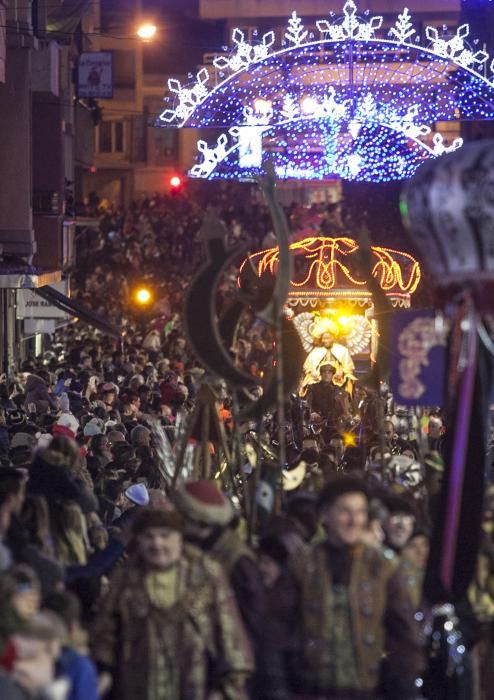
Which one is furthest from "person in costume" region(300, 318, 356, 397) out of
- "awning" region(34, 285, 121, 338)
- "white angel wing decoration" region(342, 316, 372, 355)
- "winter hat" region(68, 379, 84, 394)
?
"awning" region(34, 285, 121, 338)

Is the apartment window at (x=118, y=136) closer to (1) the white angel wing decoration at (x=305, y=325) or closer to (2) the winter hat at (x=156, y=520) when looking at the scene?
(1) the white angel wing decoration at (x=305, y=325)

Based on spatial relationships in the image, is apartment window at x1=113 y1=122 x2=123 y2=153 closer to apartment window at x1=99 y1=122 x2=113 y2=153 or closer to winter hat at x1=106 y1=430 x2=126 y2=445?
apartment window at x1=99 y1=122 x2=113 y2=153

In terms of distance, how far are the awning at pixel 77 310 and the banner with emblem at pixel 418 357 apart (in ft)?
60.1

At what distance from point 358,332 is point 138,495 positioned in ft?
40.8

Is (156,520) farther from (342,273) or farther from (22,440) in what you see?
(342,273)

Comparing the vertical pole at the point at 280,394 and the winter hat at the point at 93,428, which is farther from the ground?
the vertical pole at the point at 280,394

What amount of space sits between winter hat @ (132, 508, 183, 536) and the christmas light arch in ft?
53.7

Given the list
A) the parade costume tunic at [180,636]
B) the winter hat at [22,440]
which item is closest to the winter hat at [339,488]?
the parade costume tunic at [180,636]

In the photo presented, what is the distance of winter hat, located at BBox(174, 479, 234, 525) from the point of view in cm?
1009

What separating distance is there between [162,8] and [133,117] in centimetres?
464

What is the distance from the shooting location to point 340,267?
27.6 meters

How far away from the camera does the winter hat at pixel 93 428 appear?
1944 cm

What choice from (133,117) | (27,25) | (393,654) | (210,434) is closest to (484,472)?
(393,654)

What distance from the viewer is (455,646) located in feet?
34.4
